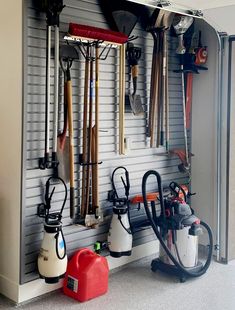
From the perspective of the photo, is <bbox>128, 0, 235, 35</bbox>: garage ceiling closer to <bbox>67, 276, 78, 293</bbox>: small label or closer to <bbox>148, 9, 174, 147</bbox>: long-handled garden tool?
<bbox>148, 9, 174, 147</bbox>: long-handled garden tool

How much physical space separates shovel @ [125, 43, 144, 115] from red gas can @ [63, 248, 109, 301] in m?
1.32

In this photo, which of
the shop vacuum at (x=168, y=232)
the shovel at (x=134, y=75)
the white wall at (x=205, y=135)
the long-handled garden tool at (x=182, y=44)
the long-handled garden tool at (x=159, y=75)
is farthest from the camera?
the white wall at (x=205, y=135)

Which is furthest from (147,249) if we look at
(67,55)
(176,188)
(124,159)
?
(67,55)

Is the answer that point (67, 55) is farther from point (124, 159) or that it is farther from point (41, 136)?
point (124, 159)

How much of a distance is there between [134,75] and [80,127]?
73cm

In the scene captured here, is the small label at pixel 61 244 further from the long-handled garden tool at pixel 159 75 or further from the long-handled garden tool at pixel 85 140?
the long-handled garden tool at pixel 159 75

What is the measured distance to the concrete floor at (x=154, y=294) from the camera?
3.20 meters

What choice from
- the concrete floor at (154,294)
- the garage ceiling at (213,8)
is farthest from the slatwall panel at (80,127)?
the garage ceiling at (213,8)

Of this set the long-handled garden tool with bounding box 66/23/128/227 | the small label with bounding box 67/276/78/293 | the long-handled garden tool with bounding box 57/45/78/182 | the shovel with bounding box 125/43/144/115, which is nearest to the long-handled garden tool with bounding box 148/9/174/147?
the shovel with bounding box 125/43/144/115

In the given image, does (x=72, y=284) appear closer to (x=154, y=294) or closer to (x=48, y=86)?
(x=154, y=294)

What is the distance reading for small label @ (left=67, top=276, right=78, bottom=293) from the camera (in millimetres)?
3280

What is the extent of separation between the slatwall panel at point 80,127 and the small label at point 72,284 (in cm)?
26

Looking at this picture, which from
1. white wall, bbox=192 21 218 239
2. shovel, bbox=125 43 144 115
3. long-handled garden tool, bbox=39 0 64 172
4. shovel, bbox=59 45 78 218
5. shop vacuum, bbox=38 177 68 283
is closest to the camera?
long-handled garden tool, bbox=39 0 64 172

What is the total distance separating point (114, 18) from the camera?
358 cm
